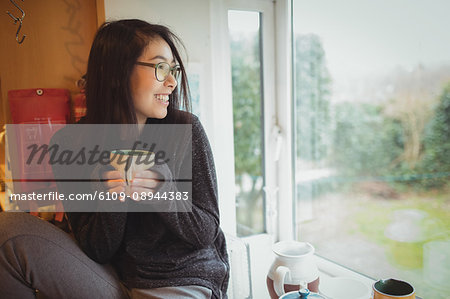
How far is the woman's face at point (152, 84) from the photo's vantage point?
1.10 meters

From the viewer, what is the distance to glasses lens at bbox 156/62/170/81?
110 centimetres

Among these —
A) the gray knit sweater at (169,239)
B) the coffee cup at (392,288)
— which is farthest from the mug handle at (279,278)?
the coffee cup at (392,288)

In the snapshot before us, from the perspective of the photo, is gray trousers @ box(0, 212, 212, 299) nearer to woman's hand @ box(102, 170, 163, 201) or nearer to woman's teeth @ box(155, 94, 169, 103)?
woman's hand @ box(102, 170, 163, 201)

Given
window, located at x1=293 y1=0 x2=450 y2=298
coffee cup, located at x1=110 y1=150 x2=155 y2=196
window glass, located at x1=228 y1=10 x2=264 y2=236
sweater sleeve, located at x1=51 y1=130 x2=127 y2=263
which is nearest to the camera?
coffee cup, located at x1=110 y1=150 x2=155 y2=196

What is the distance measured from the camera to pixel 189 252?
113cm

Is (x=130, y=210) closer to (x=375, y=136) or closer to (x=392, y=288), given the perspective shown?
(x=392, y=288)

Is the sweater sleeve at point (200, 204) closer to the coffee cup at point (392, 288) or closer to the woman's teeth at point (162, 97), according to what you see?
the woman's teeth at point (162, 97)

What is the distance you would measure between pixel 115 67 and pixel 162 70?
0.49ft

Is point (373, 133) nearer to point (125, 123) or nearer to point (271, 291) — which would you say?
point (271, 291)

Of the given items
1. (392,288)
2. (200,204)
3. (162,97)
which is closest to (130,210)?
(200,204)

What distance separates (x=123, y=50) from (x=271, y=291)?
0.94 metres

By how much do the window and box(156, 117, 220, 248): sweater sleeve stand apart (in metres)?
0.71

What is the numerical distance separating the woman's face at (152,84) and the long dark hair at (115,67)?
0.06 feet

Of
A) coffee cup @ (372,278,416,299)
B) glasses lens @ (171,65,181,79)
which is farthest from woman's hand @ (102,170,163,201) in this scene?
coffee cup @ (372,278,416,299)
